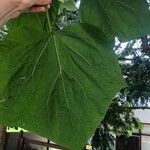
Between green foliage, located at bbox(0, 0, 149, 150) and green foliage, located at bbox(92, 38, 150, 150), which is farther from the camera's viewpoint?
green foliage, located at bbox(92, 38, 150, 150)

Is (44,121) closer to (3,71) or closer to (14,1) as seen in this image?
(3,71)

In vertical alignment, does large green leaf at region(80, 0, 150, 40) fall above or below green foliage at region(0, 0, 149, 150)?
above

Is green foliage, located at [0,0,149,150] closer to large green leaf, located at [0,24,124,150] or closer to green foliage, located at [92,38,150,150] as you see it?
large green leaf, located at [0,24,124,150]

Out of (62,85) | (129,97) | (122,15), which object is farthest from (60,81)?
(129,97)

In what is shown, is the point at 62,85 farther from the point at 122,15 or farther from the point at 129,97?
the point at 129,97

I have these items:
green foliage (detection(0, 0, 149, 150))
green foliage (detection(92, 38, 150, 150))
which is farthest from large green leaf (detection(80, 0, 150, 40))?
green foliage (detection(92, 38, 150, 150))

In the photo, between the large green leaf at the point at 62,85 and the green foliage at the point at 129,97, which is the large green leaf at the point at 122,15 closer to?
the large green leaf at the point at 62,85

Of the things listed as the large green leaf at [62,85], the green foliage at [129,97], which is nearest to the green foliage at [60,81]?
the large green leaf at [62,85]

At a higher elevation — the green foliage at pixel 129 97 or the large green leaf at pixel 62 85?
the green foliage at pixel 129 97
